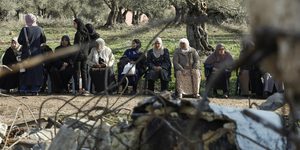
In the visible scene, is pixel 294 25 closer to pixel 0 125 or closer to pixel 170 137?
pixel 170 137

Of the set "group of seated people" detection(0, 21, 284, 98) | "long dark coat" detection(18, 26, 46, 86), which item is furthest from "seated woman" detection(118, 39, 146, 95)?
"long dark coat" detection(18, 26, 46, 86)

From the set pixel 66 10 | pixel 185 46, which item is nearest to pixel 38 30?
pixel 185 46

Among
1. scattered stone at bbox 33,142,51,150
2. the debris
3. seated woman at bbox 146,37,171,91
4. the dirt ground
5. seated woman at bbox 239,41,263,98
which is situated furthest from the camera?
seated woman at bbox 146,37,171,91

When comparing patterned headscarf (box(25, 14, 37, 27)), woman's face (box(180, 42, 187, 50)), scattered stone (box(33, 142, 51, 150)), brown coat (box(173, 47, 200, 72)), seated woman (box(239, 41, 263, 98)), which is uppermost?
patterned headscarf (box(25, 14, 37, 27))

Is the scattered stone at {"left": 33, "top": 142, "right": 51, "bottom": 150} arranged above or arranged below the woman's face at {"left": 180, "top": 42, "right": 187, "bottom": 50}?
below

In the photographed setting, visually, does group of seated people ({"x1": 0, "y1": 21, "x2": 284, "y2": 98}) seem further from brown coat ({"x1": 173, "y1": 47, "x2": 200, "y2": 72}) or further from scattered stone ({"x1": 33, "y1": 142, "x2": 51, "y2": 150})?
scattered stone ({"x1": 33, "y1": 142, "x2": 51, "y2": 150})

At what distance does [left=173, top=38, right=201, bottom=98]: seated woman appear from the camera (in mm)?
8990

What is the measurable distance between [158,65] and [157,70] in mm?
160

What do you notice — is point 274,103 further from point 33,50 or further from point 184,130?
point 33,50

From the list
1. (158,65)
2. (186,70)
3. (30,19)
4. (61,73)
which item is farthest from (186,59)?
(30,19)

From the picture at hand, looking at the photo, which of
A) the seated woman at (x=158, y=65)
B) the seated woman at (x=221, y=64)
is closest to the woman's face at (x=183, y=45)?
the seated woman at (x=158, y=65)

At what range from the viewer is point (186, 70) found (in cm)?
909

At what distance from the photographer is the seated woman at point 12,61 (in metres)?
9.16

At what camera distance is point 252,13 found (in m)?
0.92
